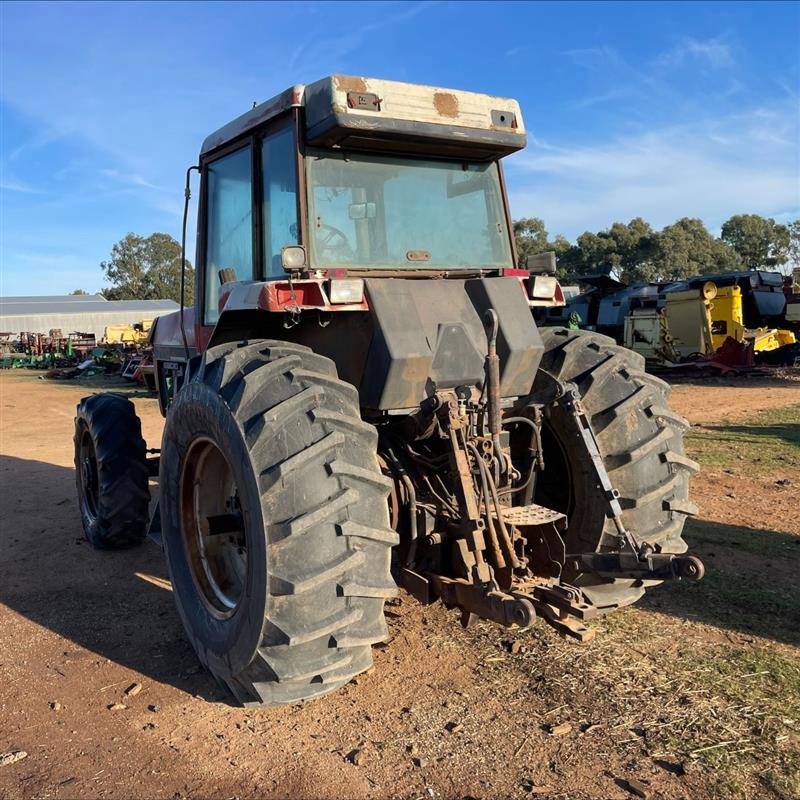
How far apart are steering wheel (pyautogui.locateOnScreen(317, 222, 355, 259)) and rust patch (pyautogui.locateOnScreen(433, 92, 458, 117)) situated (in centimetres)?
86

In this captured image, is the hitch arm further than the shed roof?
No

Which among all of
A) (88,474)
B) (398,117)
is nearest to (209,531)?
(398,117)

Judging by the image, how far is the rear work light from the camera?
11.5 feet

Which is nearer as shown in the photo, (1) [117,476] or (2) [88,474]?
(1) [117,476]

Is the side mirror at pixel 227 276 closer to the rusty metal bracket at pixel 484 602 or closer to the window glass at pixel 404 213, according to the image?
the window glass at pixel 404 213

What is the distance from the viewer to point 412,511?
3.71m

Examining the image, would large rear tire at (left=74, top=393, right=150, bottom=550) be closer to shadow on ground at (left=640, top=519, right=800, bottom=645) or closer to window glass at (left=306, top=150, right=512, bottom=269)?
window glass at (left=306, top=150, right=512, bottom=269)

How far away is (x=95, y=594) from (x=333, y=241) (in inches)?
119

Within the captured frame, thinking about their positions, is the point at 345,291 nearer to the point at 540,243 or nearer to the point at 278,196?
the point at 278,196

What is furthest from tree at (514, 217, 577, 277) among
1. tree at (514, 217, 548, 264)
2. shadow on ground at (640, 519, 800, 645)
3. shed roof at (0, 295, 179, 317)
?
shadow on ground at (640, 519, 800, 645)

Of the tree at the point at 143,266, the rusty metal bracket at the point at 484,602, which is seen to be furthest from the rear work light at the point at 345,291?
the tree at the point at 143,266

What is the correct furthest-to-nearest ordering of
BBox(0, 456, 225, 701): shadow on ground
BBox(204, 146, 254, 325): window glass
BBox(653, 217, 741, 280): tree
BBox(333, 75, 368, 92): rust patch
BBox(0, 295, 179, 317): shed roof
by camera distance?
BBox(0, 295, 179, 317): shed roof → BBox(653, 217, 741, 280): tree → BBox(204, 146, 254, 325): window glass → BBox(0, 456, 225, 701): shadow on ground → BBox(333, 75, 368, 92): rust patch

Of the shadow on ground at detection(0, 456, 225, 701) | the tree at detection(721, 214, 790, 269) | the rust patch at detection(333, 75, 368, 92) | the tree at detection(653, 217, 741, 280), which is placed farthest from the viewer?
the tree at detection(721, 214, 790, 269)

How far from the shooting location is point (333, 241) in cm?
395
